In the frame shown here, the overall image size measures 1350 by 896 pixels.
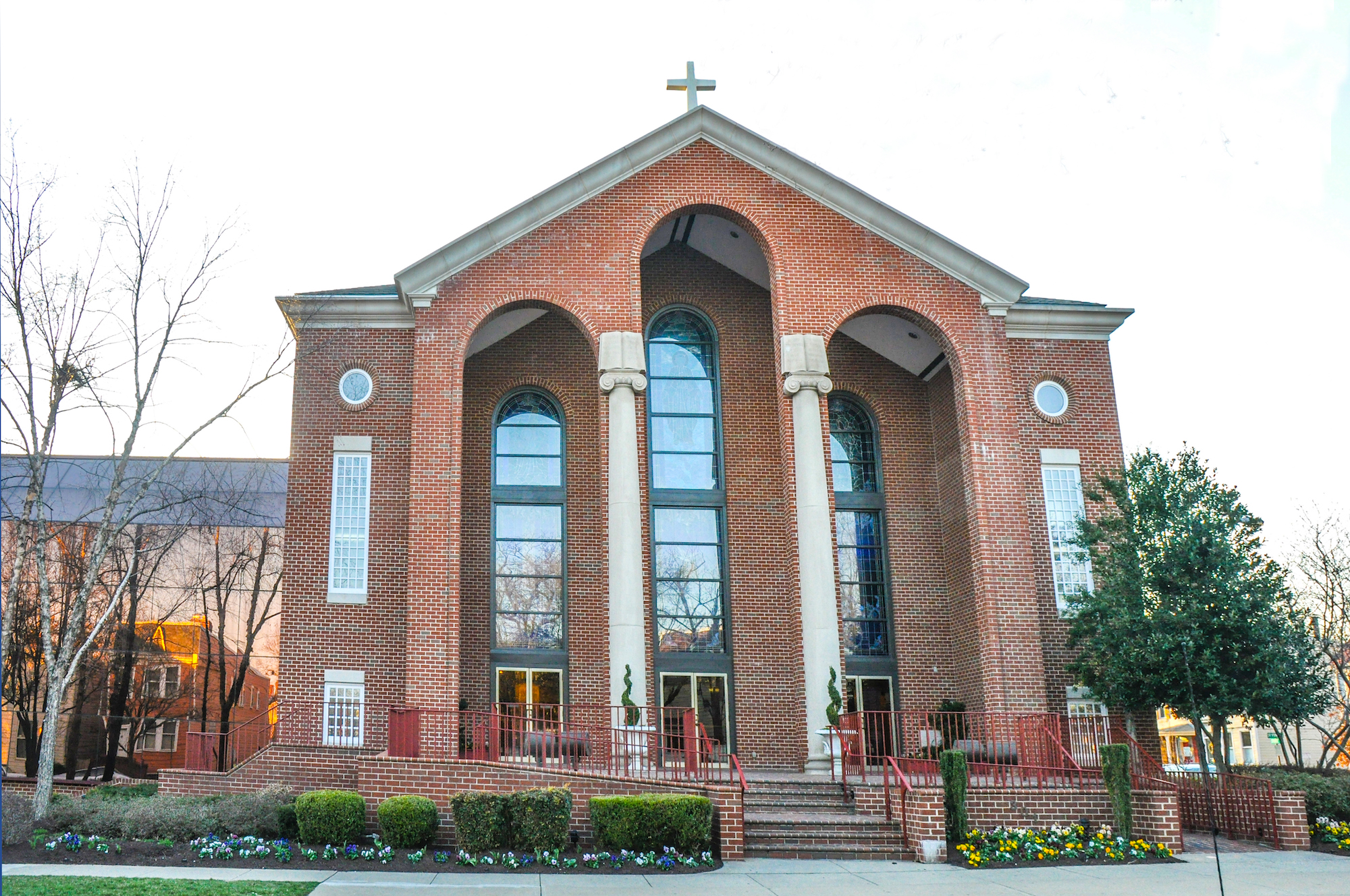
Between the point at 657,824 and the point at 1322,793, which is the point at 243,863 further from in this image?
the point at 1322,793

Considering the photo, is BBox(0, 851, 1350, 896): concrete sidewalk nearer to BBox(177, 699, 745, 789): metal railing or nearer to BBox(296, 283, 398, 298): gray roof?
BBox(177, 699, 745, 789): metal railing

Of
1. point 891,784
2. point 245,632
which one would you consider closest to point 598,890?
point 891,784

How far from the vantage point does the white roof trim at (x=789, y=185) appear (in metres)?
21.1

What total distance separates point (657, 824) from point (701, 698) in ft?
26.6

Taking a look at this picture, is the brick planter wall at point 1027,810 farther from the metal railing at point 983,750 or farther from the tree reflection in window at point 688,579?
the tree reflection in window at point 688,579

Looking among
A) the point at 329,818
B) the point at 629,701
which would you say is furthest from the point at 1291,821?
the point at 329,818

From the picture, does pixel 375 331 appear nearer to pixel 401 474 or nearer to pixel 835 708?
pixel 401 474

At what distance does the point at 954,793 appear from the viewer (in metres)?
14.4

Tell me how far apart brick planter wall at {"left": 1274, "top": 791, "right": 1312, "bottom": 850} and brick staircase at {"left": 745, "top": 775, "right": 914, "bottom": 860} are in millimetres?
5068

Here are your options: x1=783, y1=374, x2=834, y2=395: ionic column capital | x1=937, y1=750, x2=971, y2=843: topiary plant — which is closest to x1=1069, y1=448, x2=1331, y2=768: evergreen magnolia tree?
x1=937, y1=750, x2=971, y2=843: topiary plant

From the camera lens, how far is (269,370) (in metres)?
18.3

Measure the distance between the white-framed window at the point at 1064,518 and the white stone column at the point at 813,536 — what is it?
4.64 m

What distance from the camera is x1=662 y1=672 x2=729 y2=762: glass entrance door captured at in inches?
842

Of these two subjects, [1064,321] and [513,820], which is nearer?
[513,820]
